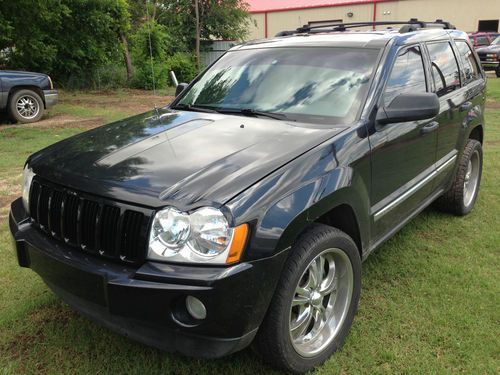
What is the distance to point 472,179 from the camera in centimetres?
512

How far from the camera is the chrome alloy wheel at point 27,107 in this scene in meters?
10.5

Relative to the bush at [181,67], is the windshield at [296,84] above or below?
above

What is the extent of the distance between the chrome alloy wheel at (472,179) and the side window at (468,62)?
768 mm

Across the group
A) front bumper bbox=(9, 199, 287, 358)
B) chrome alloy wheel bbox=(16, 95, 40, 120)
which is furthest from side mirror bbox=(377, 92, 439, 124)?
chrome alloy wheel bbox=(16, 95, 40, 120)

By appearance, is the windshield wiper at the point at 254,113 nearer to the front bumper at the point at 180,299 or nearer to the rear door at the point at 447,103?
the front bumper at the point at 180,299

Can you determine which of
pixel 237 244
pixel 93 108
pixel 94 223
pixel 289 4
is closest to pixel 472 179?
pixel 237 244

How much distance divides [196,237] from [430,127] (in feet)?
7.73

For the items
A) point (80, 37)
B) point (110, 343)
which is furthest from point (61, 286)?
point (80, 37)

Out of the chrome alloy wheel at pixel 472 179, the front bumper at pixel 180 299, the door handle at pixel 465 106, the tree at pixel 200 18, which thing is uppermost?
the tree at pixel 200 18

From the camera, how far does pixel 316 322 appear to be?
9.12 ft

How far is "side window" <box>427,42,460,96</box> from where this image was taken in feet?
13.4

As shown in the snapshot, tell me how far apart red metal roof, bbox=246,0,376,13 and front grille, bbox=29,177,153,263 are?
36.7 m

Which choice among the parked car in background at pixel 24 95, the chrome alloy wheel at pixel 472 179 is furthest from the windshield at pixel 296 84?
the parked car in background at pixel 24 95

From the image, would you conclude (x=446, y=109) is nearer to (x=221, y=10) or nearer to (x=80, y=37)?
(x=80, y=37)
